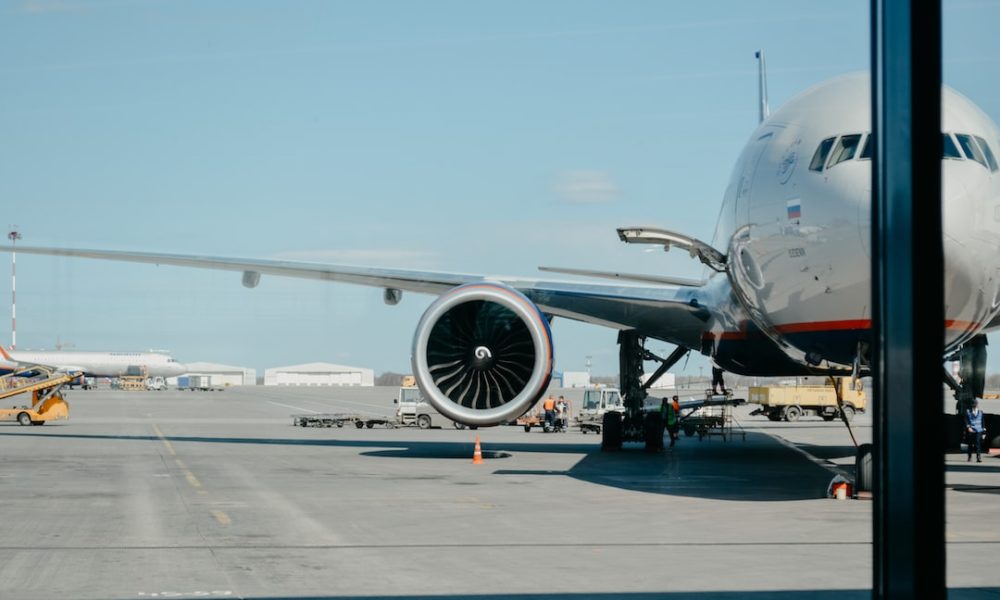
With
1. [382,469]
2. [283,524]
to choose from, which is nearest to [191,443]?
[382,469]

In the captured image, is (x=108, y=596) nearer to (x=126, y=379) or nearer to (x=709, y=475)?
(x=709, y=475)

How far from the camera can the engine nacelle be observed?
1681cm

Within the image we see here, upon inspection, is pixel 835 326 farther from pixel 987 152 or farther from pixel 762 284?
pixel 987 152

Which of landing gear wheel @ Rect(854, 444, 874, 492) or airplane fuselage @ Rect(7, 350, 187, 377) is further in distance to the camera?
airplane fuselage @ Rect(7, 350, 187, 377)

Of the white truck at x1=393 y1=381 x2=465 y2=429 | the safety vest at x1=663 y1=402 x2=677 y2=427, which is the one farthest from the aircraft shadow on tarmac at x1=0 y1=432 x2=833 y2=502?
the white truck at x1=393 y1=381 x2=465 y2=429

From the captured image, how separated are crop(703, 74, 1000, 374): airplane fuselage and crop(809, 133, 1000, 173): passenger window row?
0.04 feet

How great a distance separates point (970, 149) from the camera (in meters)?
11.3

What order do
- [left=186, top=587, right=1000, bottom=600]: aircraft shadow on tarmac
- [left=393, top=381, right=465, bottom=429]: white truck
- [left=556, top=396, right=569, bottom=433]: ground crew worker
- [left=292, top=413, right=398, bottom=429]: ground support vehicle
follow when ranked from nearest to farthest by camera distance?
1. [left=186, top=587, right=1000, bottom=600]: aircraft shadow on tarmac
2. [left=556, top=396, right=569, bottom=433]: ground crew worker
3. [left=292, top=413, right=398, bottom=429]: ground support vehicle
4. [left=393, top=381, right=465, bottom=429]: white truck

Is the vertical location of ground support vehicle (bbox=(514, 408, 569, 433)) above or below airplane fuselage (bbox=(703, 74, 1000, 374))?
below

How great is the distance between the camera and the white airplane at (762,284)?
11289 millimetres

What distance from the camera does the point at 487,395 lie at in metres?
17.7

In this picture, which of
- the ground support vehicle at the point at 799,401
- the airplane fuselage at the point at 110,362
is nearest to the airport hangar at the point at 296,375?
the airplane fuselage at the point at 110,362

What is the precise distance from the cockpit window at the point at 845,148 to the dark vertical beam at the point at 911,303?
8.63 metres

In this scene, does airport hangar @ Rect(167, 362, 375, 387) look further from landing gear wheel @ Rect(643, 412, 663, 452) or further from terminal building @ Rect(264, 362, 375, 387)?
landing gear wheel @ Rect(643, 412, 663, 452)
